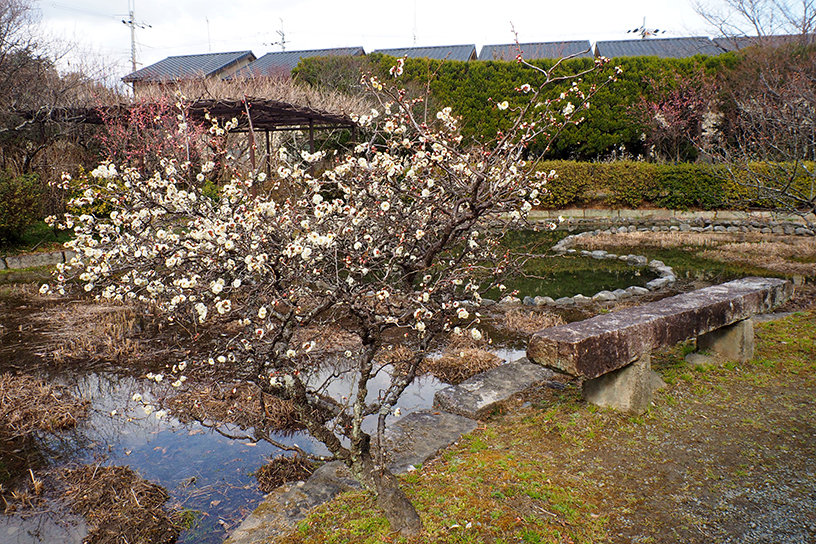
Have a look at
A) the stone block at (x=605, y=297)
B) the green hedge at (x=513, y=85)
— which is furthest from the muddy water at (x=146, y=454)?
the green hedge at (x=513, y=85)

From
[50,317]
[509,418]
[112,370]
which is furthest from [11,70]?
[509,418]

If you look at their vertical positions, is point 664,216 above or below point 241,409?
above

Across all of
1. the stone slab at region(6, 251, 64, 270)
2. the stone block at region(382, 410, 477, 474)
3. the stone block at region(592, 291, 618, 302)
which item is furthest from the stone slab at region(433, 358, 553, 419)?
the stone slab at region(6, 251, 64, 270)

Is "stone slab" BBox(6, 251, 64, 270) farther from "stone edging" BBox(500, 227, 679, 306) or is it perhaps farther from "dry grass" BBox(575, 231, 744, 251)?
"dry grass" BBox(575, 231, 744, 251)

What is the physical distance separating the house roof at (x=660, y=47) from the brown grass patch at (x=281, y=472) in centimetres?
2560

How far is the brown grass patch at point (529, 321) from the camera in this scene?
656cm

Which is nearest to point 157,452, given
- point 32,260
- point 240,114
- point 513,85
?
point 32,260

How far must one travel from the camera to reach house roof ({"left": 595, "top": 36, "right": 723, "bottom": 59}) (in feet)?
82.4

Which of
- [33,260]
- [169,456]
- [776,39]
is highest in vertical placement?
[776,39]

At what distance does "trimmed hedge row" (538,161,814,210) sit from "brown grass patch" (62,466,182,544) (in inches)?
534

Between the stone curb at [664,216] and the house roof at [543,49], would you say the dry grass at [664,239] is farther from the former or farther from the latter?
the house roof at [543,49]

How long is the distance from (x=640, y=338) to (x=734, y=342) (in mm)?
1719

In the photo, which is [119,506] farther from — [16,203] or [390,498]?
[16,203]

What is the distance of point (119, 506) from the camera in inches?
Answer: 125
